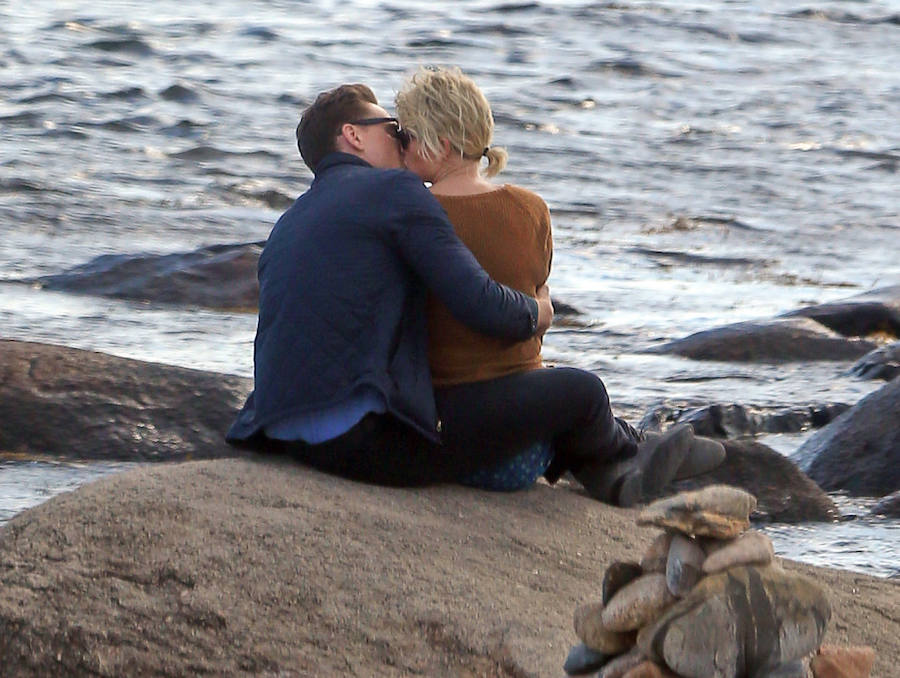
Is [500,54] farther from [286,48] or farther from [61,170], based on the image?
[61,170]

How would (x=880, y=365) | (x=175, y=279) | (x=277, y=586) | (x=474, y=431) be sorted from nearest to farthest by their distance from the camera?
(x=277, y=586) < (x=474, y=431) < (x=880, y=365) < (x=175, y=279)

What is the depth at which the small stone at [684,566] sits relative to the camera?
3.22m

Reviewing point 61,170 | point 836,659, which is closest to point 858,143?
point 61,170

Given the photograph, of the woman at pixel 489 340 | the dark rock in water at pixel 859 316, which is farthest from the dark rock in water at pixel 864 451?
the dark rock in water at pixel 859 316

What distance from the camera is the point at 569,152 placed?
1642 centimetres

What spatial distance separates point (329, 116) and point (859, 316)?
5.24 metres

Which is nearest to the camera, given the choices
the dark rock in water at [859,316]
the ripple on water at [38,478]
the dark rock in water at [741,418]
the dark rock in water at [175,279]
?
the ripple on water at [38,478]

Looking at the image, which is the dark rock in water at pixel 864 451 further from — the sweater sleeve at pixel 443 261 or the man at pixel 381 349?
the sweater sleeve at pixel 443 261

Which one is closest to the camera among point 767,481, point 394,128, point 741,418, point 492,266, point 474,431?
point 474,431

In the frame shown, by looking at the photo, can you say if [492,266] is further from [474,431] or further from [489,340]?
[474,431]

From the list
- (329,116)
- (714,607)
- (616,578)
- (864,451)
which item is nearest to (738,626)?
(714,607)

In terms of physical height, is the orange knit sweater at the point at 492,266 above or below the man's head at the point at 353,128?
below

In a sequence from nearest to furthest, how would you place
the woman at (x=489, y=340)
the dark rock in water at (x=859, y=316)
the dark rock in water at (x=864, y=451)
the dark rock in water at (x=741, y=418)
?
the woman at (x=489, y=340), the dark rock in water at (x=864, y=451), the dark rock in water at (x=741, y=418), the dark rock in water at (x=859, y=316)

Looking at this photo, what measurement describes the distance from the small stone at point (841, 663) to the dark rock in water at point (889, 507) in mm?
2548
